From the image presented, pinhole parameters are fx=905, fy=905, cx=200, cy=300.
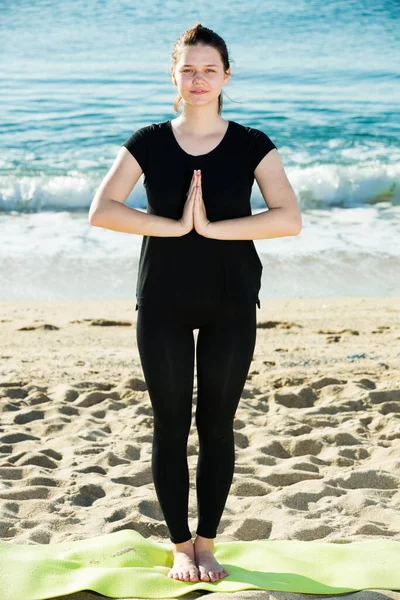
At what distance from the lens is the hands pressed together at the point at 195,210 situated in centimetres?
282

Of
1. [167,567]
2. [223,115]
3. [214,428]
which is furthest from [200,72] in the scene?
[223,115]

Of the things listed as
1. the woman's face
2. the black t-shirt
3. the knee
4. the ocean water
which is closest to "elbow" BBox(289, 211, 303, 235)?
the black t-shirt

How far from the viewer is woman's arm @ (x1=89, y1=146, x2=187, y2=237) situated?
9.36ft

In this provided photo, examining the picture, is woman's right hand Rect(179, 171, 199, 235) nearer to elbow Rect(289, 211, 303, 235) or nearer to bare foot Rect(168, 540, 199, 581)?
elbow Rect(289, 211, 303, 235)

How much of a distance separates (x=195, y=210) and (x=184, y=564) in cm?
124

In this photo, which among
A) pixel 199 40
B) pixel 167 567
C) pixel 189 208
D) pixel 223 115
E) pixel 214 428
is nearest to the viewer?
pixel 189 208

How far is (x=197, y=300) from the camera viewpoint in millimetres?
2895

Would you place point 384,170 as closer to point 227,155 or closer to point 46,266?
point 46,266

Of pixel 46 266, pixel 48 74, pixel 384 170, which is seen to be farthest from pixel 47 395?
pixel 48 74

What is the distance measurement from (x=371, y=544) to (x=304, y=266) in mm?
6348

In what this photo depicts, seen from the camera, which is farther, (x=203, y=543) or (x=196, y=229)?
(x=203, y=543)

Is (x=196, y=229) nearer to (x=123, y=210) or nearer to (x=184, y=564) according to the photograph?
(x=123, y=210)

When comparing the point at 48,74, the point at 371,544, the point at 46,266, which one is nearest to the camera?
the point at 371,544

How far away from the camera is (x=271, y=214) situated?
2.93 metres
